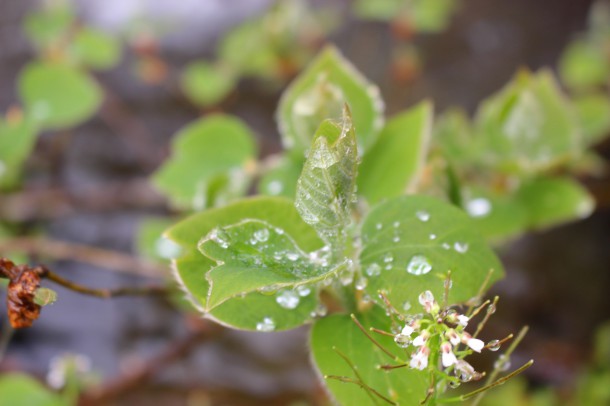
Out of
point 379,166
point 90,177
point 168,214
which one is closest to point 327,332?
point 379,166

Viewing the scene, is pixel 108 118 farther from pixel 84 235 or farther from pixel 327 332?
pixel 327 332

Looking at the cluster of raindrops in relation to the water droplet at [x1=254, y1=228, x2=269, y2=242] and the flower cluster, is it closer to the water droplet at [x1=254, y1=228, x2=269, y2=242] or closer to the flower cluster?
the flower cluster

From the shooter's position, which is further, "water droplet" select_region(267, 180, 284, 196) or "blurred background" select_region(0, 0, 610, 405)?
"blurred background" select_region(0, 0, 610, 405)

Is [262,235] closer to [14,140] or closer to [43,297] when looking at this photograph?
[43,297]

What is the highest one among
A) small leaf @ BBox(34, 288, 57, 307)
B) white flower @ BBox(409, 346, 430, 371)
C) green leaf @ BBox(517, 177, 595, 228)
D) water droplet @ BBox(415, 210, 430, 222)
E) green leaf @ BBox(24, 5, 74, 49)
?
green leaf @ BBox(24, 5, 74, 49)

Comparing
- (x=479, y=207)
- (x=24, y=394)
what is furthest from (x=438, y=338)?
(x=24, y=394)

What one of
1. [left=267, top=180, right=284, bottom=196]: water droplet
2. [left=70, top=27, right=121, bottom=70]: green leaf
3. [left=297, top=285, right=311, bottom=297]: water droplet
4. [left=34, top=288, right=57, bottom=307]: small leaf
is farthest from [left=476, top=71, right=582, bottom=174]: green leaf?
[left=70, top=27, right=121, bottom=70]: green leaf
